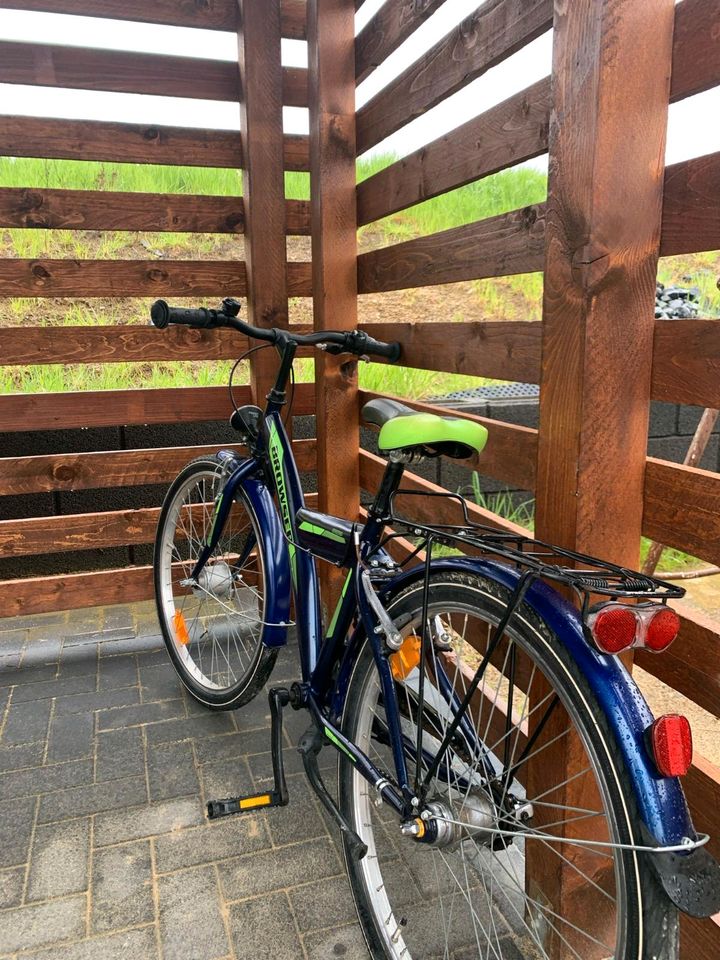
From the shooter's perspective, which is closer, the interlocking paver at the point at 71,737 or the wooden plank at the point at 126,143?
the interlocking paver at the point at 71,737

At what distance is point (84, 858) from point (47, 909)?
0.63 feet

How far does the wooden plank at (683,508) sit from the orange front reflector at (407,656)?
1.94ft

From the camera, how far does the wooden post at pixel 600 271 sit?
1453 millimetres

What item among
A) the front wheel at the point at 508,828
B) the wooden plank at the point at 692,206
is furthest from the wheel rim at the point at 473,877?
the wooden plank at the point at 692,206

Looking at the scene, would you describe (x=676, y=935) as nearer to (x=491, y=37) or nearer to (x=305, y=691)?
(x=305, y=691)

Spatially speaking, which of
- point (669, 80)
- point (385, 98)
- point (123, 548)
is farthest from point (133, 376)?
point (669, 80)

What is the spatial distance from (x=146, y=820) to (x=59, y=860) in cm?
26

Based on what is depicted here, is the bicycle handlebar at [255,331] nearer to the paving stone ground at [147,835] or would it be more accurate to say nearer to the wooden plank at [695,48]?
the wooden plank at [695,48]

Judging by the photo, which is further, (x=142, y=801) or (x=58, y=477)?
(x=58, y=477)

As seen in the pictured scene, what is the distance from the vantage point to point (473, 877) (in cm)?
213

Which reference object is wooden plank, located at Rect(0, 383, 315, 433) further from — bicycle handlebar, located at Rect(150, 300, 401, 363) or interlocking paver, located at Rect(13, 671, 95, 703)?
bicycle handlebar, located at Rect(150, 300, 401, 363)

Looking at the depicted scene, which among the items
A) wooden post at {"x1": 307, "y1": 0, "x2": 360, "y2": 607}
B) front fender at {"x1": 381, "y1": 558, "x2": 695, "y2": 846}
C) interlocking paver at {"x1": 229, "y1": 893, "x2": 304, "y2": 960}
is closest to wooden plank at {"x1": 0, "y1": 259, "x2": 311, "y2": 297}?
wooden post at {"x1": 307, "y1": 0, "x2": 360, "y2": 607}

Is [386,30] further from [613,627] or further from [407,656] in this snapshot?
[613,627]

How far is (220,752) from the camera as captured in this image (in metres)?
2.74
